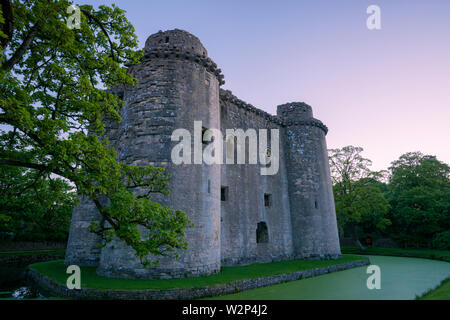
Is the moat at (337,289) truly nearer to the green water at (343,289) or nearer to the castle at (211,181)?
the green water at (343,289)

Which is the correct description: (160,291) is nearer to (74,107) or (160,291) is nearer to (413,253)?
(74,107)

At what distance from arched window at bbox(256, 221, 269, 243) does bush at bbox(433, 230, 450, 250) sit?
867 inches

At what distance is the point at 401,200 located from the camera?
3219 cm


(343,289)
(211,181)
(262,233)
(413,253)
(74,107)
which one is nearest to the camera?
(74,107)

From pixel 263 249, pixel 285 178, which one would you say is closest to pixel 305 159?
pixel 285 178

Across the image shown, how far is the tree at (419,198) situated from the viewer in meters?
28.8

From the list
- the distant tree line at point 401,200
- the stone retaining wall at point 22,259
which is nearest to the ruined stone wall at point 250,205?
the distant tree line at point 401,200

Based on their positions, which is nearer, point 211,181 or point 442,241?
point 211,181

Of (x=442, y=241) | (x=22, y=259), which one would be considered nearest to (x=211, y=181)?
(x=22, y=259)

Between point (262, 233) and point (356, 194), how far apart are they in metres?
17.3

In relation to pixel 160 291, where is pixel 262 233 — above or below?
above

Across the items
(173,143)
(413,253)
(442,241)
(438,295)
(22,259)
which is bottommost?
(22,259)

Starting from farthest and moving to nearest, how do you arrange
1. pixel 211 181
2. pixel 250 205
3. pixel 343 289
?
1. pixel 250 205
2. pixel 211 181
3. pixel 343 289

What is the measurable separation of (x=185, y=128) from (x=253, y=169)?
8121 millimetres
